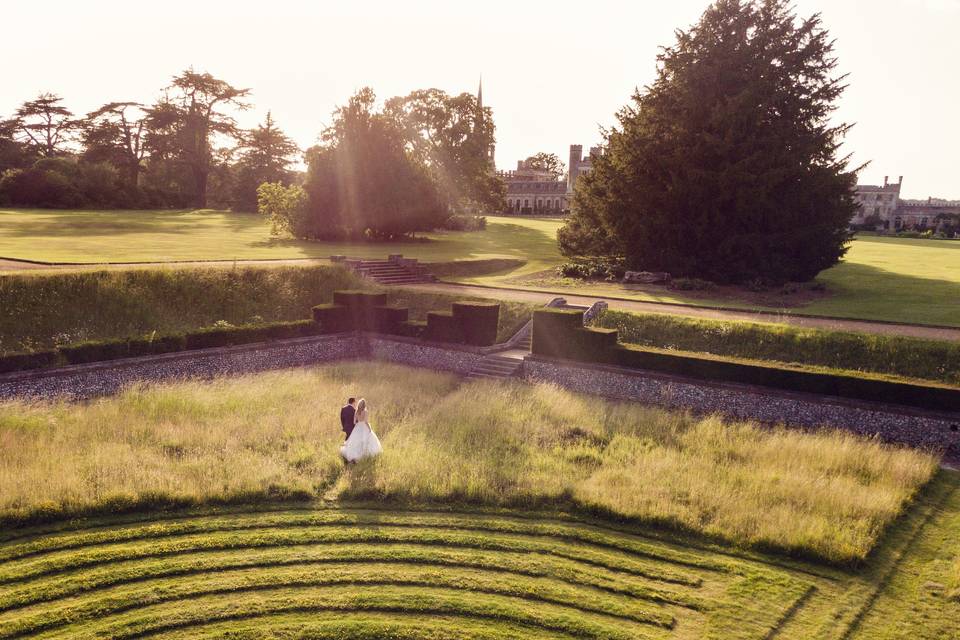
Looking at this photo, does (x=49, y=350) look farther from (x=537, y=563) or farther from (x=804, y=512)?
(x=804, y=512)

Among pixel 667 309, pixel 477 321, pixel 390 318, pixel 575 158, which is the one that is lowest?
pixel 390 318

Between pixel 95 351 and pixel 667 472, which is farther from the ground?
pixel 95 351

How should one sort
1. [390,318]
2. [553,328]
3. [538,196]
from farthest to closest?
[538,196], [390,318], [553,328]

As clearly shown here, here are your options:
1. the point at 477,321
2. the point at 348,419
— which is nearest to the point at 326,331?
the point at 477,321

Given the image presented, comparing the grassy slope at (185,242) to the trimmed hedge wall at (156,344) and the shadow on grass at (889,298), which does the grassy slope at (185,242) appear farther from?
the shadow on grass at (889,298)

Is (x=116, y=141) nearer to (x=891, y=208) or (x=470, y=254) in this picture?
(x=470, y=254)

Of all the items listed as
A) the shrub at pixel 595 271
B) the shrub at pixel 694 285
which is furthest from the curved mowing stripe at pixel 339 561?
the shrub at pixel 595 271
